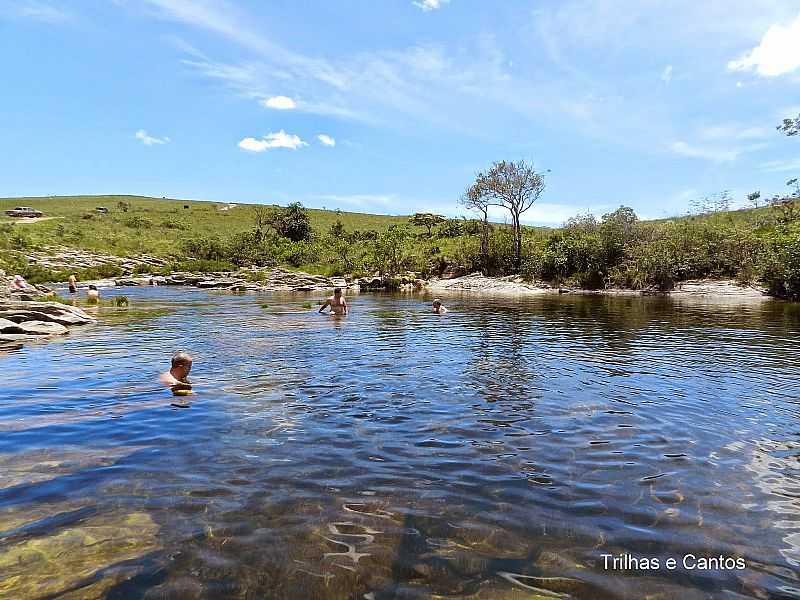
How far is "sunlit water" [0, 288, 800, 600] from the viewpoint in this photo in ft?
12.9

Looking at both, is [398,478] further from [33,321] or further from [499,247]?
[499,247]

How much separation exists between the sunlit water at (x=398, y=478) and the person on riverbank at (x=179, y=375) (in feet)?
1.09

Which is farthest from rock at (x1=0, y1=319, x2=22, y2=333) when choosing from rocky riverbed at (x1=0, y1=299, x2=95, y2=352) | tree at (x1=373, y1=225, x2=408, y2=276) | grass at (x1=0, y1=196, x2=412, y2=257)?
grass at (x1=0, y1=196, x2=412, y2=257)

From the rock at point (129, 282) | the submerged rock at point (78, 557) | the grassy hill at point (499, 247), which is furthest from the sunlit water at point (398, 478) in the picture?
the rock at point (129, 282)

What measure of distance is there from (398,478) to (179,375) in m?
6.78

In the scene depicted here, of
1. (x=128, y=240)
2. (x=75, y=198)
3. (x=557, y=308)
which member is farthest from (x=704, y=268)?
(x=75, y=198)

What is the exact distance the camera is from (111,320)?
22031 millimetres

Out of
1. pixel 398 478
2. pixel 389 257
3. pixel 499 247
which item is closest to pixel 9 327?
pixel 398 478

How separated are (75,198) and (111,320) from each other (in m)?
136

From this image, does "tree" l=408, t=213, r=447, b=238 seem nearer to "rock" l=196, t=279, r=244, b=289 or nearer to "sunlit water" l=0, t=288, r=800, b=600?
"rock" l=196, t=279, r=244, b=289

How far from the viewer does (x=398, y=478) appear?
5.80 m

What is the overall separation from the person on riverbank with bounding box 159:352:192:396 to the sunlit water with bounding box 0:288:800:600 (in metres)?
0.33

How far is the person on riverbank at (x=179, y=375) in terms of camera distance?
1026 centimetres

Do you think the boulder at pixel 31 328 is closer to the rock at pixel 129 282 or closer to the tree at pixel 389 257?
the rock at pixel 129 282
